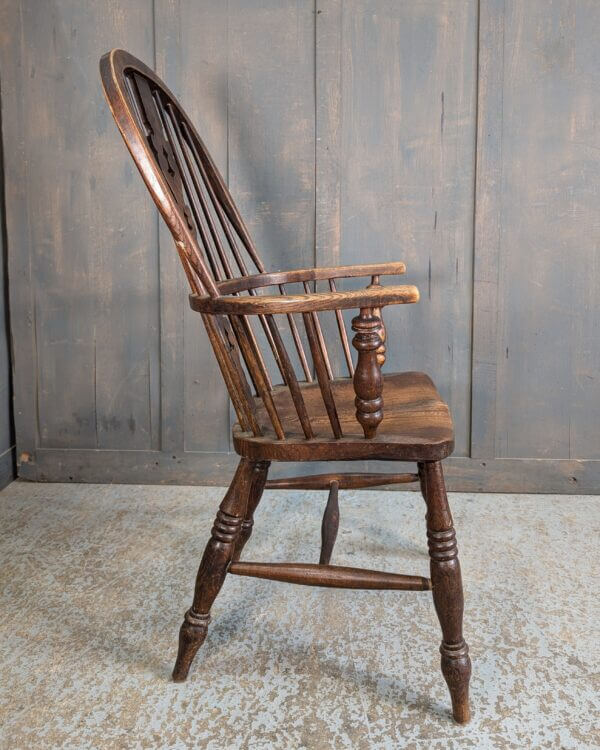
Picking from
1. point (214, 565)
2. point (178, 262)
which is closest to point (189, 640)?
point (214, 565)

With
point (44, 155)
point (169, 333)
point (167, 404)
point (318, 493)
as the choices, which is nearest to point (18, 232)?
point (44, 155)

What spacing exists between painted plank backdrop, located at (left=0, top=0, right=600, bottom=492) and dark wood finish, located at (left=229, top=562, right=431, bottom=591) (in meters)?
1.07

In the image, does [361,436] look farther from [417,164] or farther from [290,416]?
[417,164]

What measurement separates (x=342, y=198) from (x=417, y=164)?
250 millimetres

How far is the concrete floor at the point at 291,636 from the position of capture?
119 centimetres

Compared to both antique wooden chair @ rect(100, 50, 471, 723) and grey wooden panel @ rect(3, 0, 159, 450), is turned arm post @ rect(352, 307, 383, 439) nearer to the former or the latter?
antique wooden chair @ rect(100, 50, 471, 723)

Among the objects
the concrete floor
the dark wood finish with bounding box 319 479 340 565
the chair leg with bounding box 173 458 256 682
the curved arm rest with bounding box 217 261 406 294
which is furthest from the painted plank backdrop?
the chair leg with bounding box 173 458 256 682

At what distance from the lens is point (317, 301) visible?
1146mm

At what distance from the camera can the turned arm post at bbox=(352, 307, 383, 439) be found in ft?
3.67

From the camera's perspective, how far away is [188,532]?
1.99 metres

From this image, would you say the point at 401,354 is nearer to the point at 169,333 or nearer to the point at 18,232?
the point at 169,333

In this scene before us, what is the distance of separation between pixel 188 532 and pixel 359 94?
54.9 inches

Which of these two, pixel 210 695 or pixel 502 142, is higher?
pixel 502 142

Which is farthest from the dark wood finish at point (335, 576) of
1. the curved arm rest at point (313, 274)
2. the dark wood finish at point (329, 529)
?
the curved arm rest at point (313, 274)
